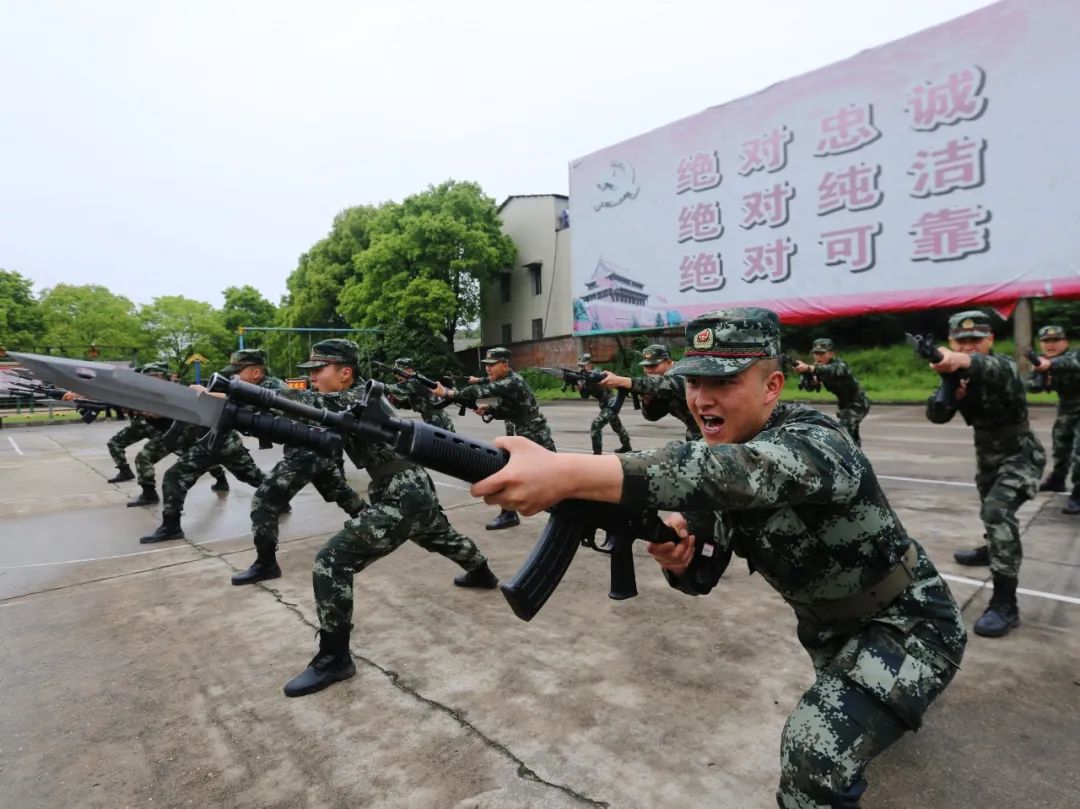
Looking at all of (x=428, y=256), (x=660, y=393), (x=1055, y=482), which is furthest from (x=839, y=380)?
(x=428, y=256)

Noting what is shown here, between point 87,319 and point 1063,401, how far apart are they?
5125cm

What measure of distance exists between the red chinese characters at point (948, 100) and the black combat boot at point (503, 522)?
15826 mm

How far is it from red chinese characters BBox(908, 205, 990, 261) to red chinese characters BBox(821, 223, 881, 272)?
0.97 metres

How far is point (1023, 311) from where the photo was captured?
1527 centimetres

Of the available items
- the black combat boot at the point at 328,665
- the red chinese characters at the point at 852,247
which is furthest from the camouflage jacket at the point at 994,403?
the red chinese characters at the point at 852,247

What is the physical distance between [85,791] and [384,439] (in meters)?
2.08

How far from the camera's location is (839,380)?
7922 millimetres

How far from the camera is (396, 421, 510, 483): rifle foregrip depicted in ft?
4.52

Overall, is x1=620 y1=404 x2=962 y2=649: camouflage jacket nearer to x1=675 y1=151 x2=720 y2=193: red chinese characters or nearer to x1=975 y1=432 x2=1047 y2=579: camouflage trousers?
x1=975 y1=432 x2=1047 y2=579: camouflage trousers

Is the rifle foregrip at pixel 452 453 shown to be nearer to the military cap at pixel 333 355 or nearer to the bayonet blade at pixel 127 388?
the bayonet blade at pixel 127 388

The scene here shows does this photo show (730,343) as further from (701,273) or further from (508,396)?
(701,273)

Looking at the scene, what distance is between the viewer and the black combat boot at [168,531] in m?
6.13

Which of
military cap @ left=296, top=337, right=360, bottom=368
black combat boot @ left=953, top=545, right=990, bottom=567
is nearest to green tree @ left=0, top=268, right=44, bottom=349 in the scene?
military cap @ left=296, top=337, right=360, bottom=368

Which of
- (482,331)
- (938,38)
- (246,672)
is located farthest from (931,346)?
(482,331)
